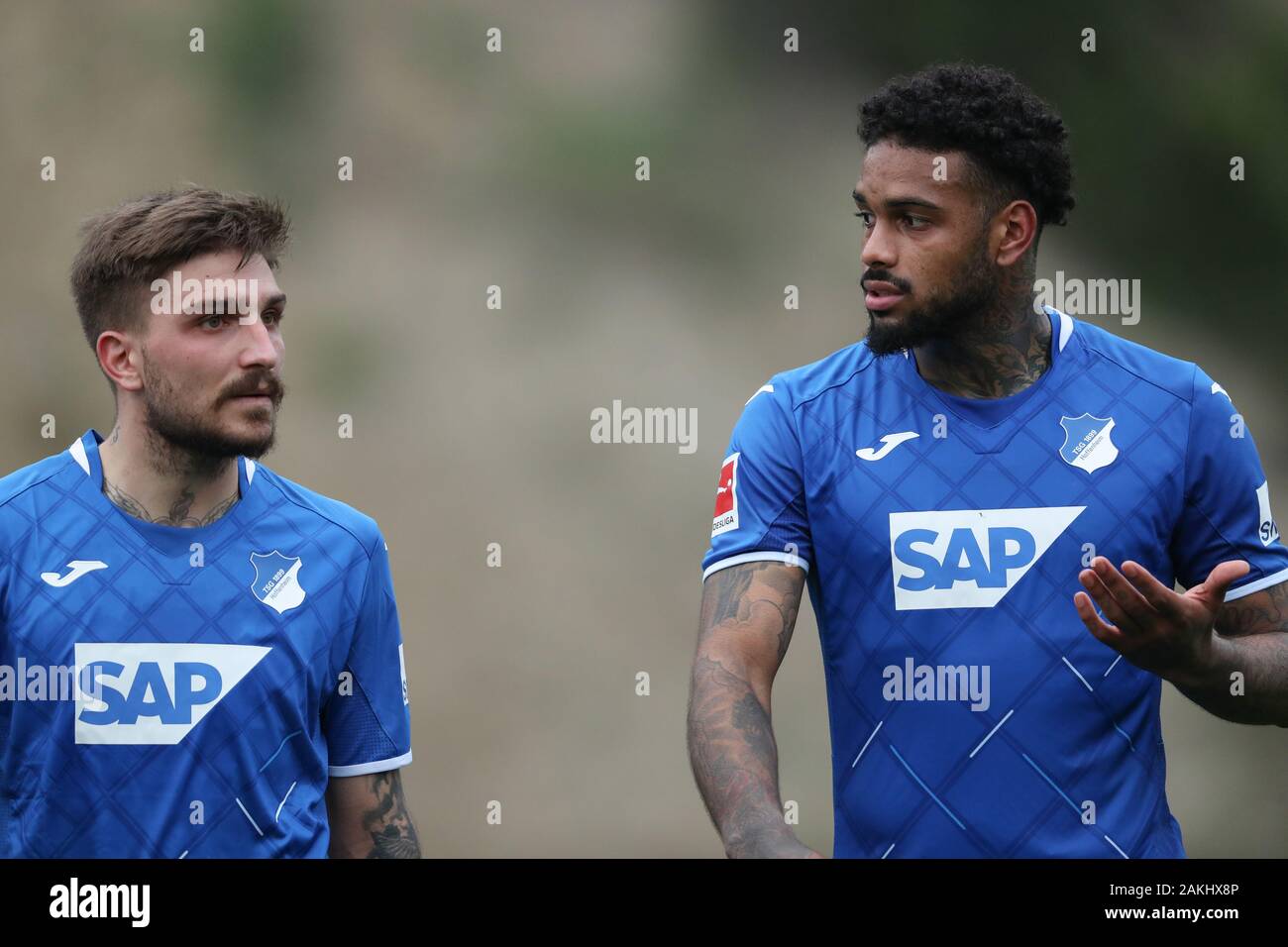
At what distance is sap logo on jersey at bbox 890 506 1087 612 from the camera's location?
3.45m

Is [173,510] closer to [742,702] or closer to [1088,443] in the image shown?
[742,702]

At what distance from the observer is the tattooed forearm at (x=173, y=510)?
3693 millimetres

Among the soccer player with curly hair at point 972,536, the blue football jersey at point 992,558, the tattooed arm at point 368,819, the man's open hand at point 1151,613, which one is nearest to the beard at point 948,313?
the soccer player with curly hair at point 972,536

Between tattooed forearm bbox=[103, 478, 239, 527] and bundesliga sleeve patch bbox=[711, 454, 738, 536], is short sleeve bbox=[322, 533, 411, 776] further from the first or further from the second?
bundesliga sleeve patch bbox=[711, 454, 738, 536]

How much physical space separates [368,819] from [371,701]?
268 millimetres

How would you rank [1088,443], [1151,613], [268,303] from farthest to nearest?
1. [268,303]
2. [1088,443]
3. [1151,613]

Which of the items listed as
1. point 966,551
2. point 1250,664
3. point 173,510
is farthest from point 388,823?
point 1250,664

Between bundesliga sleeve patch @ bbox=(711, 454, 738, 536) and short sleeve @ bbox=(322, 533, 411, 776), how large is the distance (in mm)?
789

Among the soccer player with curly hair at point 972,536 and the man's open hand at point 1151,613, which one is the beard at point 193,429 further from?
the man's open hand at point 1151,613

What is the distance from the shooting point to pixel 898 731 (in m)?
3.43

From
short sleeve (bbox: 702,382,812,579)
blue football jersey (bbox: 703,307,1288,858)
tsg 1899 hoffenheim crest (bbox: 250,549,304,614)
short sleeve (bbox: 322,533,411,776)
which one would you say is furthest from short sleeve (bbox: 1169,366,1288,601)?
tsg 1899 hoffenheim crest (bbox: 250,549,304,614)

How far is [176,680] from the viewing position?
3.51 meters
